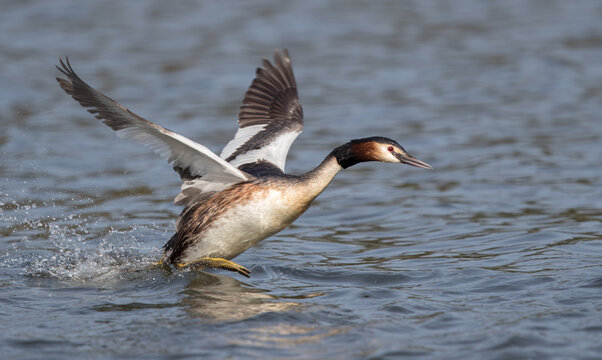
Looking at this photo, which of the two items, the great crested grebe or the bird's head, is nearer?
the great crested grebe

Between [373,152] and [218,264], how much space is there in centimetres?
155

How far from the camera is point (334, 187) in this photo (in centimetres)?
1077

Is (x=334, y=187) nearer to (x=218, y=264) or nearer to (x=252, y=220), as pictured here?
(x=218, y=264)

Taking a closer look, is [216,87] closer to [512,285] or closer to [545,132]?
[545,132]

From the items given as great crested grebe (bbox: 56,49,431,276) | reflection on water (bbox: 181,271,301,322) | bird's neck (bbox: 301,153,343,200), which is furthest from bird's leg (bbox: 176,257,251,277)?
bird's neck (bbox: 301,153,343,200)

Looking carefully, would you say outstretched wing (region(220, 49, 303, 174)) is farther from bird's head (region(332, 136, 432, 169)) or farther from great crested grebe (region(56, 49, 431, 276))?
bird's head (region(332, 136, 432, 169))

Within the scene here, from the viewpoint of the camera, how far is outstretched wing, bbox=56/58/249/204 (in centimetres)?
651

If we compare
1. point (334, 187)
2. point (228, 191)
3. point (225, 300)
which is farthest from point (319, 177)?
point (334, 187)

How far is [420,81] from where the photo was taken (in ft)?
48.5

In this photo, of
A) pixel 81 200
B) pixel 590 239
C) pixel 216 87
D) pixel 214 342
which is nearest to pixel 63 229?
pixel 81 200

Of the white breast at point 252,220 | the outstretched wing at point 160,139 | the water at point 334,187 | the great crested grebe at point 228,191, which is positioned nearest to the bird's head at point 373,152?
the great crested grebe at point 228,191

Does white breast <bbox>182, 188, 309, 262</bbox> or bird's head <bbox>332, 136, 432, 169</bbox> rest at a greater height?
bird's head <bbox>332, 136, 432, 169</bbox>

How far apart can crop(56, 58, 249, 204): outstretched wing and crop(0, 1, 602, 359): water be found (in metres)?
0.87

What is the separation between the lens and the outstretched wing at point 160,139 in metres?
6.51
